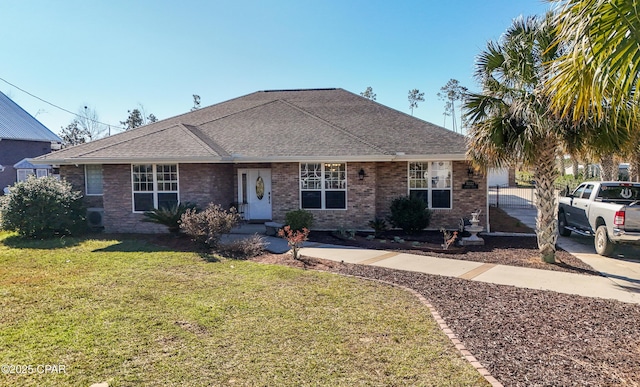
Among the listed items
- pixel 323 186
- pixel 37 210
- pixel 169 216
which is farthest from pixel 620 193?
pixel 37 210

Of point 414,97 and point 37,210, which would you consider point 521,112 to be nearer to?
point 37,210

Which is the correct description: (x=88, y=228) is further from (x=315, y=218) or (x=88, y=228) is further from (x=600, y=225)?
(x=600, y=225)

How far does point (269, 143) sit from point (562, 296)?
10.8 metres

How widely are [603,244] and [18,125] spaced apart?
138ft

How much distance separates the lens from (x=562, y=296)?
6508mm

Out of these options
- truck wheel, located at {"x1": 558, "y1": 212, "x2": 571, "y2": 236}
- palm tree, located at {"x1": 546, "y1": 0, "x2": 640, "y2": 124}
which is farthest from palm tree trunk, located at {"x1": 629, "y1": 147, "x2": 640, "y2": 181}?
palm tree, located at {"x1": 546, "y1": 0, "x2": 640, "y2": 124}

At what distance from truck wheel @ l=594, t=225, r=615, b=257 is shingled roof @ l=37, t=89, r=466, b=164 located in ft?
15.2

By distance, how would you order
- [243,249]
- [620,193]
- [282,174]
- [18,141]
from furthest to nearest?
1. [18,141]
2. [282,174]
3. [620,193]
4. [243,249]

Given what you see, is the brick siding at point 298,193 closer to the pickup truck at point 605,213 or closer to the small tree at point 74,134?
the pickup truck at point 605,213

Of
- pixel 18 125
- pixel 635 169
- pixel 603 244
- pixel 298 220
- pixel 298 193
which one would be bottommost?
pixel 603 244

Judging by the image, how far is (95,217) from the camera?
1443 cm

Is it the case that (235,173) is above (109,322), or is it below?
above

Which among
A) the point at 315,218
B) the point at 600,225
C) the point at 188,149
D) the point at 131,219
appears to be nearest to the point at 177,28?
the point at 188,149

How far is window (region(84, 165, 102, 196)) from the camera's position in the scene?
1466 cm
